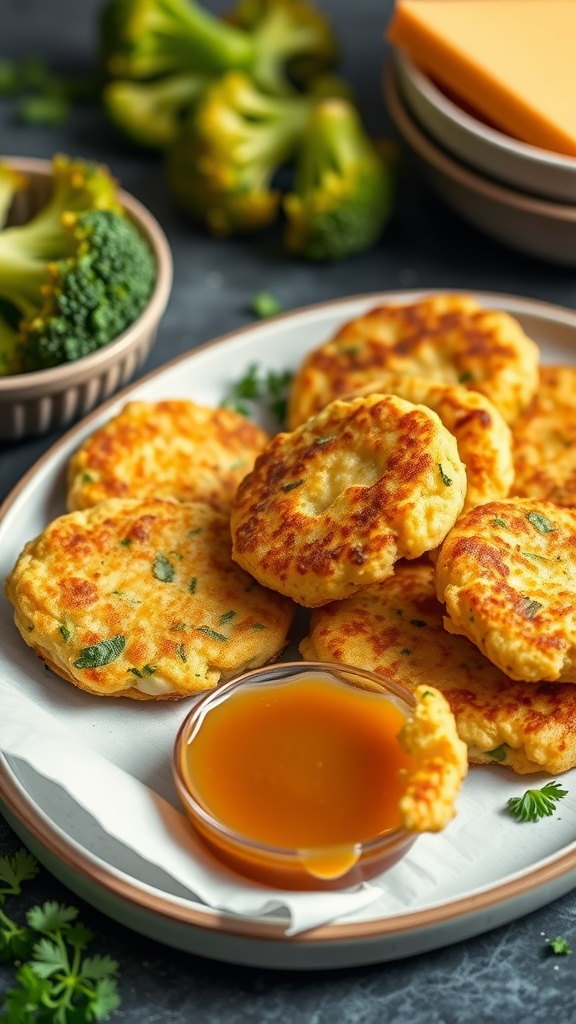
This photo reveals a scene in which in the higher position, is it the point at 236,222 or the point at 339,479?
the point at 339,479

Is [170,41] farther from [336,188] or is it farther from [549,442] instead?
[549,442]

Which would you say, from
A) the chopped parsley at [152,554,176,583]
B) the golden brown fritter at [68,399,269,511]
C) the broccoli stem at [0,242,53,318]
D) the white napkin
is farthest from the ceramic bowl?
the white napkin

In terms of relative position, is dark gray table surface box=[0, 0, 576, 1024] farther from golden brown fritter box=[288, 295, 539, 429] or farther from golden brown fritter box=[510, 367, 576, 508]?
golden brown fritter box=[510, 367, 576, 508]

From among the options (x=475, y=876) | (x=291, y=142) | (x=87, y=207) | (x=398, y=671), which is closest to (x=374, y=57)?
(x=291, y=142)

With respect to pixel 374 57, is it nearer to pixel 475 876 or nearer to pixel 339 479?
pixel 339 479

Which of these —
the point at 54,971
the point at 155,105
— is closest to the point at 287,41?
the point at 155,105

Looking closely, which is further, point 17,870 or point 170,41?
point 170,41
